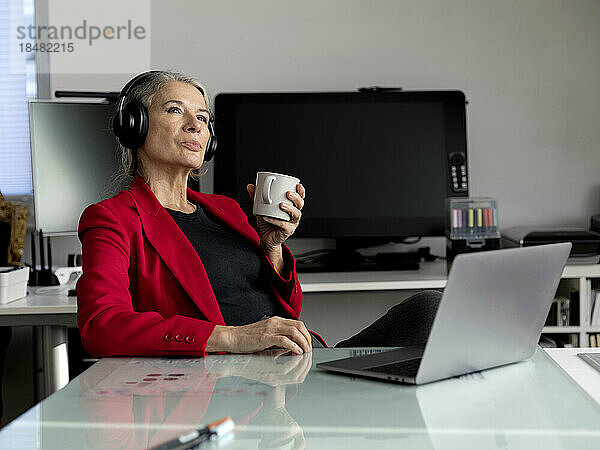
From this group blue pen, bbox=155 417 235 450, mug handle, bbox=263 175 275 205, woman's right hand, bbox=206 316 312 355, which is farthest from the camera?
mug handle, bbox=263 175 275 205

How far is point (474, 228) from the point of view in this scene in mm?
2703

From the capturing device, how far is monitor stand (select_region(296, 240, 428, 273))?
2.76 metres

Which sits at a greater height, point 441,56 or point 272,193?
point 441,56

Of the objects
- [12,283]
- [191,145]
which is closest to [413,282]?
[191,145]

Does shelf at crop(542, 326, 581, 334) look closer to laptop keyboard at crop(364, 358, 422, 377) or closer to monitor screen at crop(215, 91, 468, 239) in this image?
monitor screen at crop(215, 91, 468, 239)

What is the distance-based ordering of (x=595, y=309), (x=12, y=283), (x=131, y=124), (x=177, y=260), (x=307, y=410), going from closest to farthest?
(x=307, y=410), (x=177, y=260), (x=131, y=124), (x=12, y=283), (x=595, y=309)

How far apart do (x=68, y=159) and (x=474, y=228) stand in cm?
144

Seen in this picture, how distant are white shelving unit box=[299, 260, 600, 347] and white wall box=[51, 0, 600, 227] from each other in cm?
53

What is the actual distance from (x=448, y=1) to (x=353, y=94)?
1.87 ft

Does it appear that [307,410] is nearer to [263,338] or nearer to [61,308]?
[263,338]

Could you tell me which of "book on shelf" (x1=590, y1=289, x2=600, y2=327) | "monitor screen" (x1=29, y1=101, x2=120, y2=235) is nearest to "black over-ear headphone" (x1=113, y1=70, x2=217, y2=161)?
"monitor screen" (x1=29, y1=101, x2=120, y2=235)

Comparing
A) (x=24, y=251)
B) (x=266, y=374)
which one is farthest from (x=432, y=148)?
(x=266, y=374)

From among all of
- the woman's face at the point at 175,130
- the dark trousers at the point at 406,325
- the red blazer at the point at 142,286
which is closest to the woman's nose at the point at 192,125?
the woman's face at the point at 175,130

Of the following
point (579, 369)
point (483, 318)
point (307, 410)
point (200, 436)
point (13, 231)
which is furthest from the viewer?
point (13, 231)
